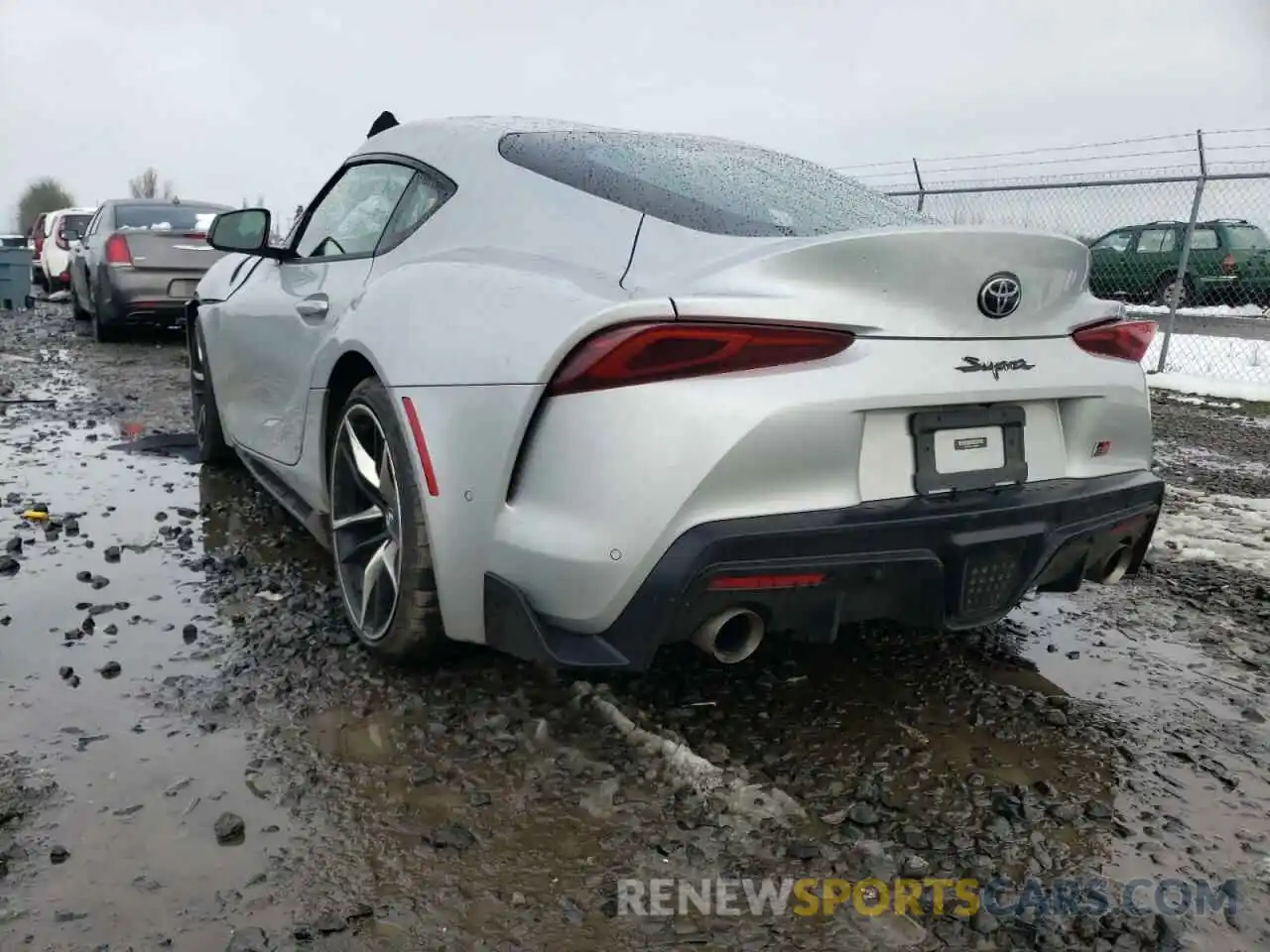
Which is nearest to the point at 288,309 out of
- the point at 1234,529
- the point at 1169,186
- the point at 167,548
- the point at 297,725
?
the point at 167,548

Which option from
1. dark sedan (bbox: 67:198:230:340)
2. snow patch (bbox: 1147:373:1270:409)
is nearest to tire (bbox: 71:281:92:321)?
dark sedan (bbox: 67:198:230:340)

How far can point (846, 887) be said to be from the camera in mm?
2025

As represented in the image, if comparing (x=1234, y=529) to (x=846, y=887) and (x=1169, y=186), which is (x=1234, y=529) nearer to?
(x=846, y=887)

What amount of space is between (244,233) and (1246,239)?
1283 centimetres

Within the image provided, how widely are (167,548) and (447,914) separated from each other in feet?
8.41

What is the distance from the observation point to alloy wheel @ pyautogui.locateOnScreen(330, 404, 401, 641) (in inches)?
110

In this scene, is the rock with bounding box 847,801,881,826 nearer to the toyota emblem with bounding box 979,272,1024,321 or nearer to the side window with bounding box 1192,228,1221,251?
the toyota emblem with bounding box 979,272,1024,321

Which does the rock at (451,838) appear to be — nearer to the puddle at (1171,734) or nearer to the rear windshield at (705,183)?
the puddle at (1171,734)

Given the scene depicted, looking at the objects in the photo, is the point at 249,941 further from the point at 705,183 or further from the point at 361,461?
the point at 705,183

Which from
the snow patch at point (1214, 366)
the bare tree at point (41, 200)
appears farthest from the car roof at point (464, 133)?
the bare tree at point (41, 200)

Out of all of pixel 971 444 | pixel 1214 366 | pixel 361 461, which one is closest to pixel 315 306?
pixel 361 461

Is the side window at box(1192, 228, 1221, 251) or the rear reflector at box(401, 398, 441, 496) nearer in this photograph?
the rear reflector at box(401, 398, 441, 496)

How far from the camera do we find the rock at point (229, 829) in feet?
6.95

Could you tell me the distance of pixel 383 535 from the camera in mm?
2924
